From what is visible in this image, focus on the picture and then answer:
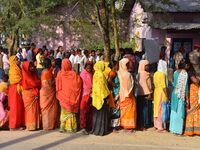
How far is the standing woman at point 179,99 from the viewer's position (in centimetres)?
879

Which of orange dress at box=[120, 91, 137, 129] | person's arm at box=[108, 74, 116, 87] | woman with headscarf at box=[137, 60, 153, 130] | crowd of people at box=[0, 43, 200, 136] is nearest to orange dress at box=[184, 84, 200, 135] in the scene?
crowd of people at box=[0, 43, 200, 136]

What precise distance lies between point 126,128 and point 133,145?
1103 mm

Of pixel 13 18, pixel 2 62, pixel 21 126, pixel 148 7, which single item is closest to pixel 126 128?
pixel 21 126

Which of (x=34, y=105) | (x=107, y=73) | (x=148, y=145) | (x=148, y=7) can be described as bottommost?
(x=148, y=145)

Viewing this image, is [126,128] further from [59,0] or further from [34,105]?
[59,0]

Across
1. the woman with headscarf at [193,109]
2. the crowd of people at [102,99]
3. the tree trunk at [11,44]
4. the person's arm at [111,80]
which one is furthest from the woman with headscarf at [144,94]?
the tree trunk at [11,44]

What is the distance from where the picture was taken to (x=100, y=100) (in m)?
8.87

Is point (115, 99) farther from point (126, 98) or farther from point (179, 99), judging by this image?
point (179, 99)

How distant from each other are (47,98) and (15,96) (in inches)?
27.3

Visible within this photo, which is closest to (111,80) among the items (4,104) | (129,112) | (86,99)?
(86,99)

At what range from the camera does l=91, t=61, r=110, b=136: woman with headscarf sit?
8867 mm

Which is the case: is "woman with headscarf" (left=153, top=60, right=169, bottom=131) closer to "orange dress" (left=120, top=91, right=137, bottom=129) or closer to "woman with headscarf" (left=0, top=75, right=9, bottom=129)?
"orange dress" (left=120, top=91, right=137, bottom=129)

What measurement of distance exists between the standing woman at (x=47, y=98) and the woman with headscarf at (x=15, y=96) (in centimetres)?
50

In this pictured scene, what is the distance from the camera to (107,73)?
366 inches
